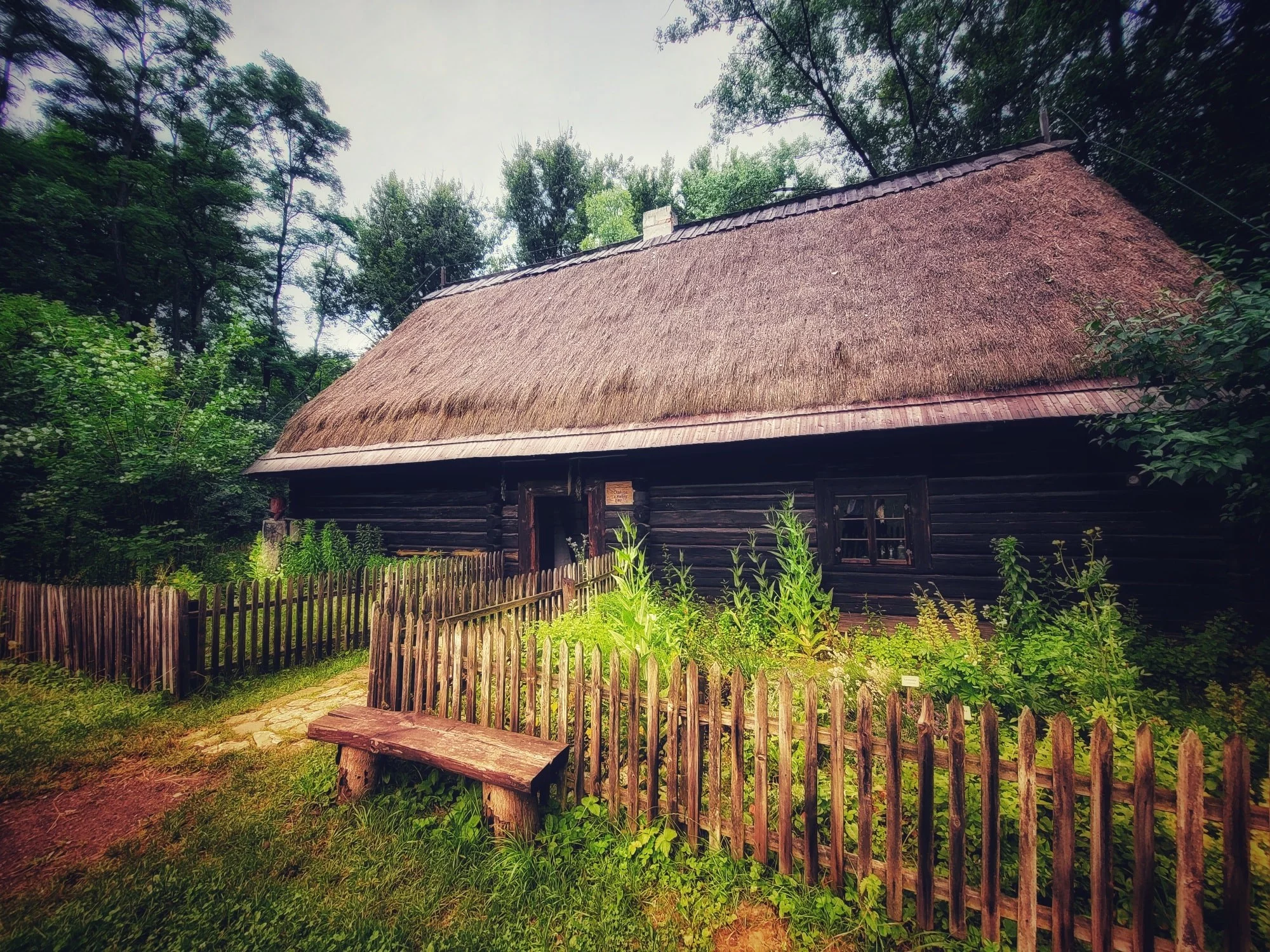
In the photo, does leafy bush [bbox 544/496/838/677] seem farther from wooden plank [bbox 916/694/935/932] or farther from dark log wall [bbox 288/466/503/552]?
dark log wall [bbox 288/466/503/552]

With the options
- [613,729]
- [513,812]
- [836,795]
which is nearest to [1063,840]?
[836,795]

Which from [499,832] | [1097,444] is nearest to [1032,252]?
[1097,444]

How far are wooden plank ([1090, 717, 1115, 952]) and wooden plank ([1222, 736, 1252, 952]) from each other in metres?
0.33

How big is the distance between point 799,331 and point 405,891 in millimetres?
7079

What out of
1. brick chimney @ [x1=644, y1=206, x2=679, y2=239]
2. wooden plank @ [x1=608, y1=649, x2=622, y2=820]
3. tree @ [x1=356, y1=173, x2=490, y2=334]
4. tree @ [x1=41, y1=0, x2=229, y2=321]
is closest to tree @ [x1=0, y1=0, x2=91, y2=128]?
tree @ [x1=41, y1=0, x2=229, y2=321]

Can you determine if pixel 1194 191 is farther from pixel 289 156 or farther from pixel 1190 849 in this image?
pixel 289 156

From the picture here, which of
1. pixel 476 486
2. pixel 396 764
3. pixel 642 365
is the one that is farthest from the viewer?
pixel 476 486

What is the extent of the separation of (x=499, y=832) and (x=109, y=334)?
13722 mm

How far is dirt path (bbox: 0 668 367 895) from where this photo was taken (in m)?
2.76

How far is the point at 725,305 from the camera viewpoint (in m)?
7.90

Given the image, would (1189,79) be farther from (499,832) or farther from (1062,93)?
(499,832)

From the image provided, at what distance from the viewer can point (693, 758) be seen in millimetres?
2719

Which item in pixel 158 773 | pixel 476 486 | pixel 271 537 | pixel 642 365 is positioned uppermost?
pixel 642 365

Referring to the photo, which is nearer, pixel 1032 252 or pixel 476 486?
pixel 1032 252
